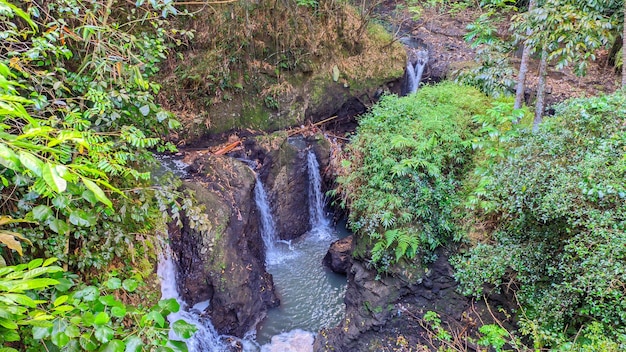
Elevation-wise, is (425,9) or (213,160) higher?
(425,9)

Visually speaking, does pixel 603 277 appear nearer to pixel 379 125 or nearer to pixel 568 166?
pixel 568 166

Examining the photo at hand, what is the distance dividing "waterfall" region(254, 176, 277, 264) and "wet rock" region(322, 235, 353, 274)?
1.30m

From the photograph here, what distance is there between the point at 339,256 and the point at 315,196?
1.99m

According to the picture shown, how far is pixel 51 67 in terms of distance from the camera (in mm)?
3002

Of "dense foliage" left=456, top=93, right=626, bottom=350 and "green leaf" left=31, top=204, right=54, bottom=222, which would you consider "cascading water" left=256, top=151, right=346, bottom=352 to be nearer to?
"dense foliage" left=456, top=93, right=626, bottom=350

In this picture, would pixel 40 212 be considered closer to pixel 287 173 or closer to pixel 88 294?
pixel 88 294

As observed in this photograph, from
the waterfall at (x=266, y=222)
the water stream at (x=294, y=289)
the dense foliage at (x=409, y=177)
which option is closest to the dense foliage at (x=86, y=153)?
the water stream at (x=294, y=289)

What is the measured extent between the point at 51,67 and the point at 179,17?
17.9ft

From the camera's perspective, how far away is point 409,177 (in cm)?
571

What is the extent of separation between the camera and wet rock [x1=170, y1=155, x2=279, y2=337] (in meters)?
5.53

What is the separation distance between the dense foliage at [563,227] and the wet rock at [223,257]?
11.8ft

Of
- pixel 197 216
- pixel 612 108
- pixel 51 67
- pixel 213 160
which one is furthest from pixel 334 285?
pixel 51 67

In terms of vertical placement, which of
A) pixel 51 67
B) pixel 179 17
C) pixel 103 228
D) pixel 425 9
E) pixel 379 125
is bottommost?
pixel 103 228

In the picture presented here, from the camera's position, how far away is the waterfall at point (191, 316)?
203 inches
